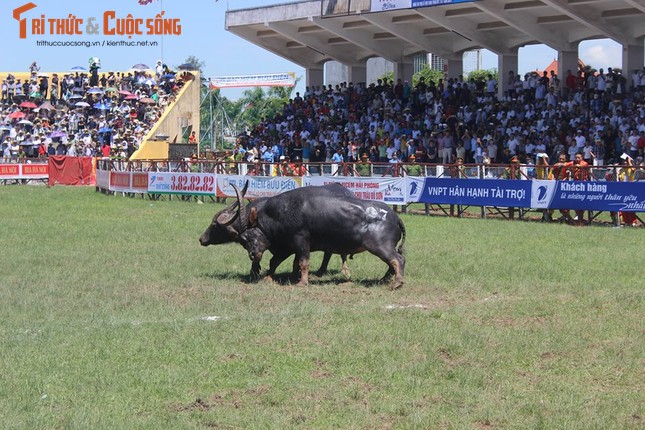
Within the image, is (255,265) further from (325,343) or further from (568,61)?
(568,61)

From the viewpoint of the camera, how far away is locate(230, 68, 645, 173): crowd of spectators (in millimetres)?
35000

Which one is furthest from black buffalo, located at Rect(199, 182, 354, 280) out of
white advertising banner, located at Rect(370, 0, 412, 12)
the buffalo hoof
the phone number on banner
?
white advertising banner, located at Rect(370, 0, 412, 12)

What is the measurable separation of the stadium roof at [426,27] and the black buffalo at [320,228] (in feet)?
77.4

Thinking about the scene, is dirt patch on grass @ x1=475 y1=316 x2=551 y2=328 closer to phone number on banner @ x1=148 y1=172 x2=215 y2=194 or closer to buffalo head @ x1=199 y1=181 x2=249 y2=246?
buffalo head @ x1=199 y1=181 x2=249 y2=246

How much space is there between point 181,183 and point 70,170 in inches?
552

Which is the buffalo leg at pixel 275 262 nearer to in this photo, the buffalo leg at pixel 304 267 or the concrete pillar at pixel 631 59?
the buffalo leg at pixel 304 267

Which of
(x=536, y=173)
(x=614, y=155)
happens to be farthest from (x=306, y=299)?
(x=614, y=155)

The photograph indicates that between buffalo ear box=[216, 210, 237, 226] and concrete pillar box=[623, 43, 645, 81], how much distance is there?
86.7 feet

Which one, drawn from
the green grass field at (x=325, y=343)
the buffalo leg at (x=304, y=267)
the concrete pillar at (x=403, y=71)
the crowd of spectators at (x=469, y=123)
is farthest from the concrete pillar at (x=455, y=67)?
the buffalo leg at (x=304, y=267)

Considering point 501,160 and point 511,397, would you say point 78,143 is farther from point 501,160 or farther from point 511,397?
point 511,397

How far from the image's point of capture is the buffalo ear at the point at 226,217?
1584cm

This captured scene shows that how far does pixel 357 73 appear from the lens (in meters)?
54.3

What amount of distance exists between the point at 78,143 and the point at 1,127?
5.11 meters

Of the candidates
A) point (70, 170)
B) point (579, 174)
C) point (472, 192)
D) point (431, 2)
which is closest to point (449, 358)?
point (579, 174)
